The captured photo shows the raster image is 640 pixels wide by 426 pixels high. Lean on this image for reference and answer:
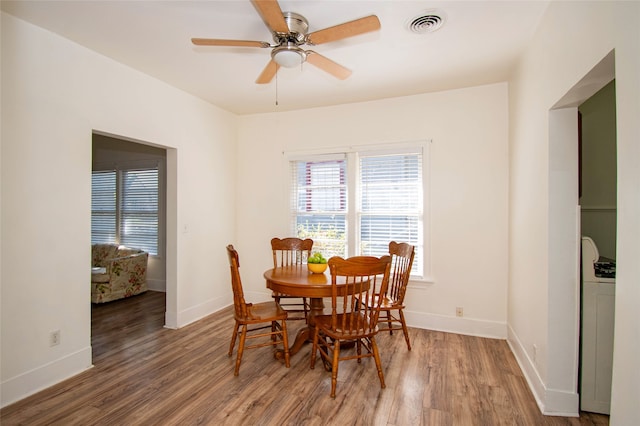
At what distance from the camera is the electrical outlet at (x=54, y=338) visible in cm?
255

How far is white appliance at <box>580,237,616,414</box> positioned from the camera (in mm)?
2086

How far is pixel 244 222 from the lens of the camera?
189 inches

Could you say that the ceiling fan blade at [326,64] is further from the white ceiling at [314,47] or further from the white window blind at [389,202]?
the white window blind at [389,202]

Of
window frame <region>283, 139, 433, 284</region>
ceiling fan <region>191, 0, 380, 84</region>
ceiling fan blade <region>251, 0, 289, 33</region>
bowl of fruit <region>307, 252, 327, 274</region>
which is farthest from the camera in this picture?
window frame <region>283, 139, 433, 284</region>

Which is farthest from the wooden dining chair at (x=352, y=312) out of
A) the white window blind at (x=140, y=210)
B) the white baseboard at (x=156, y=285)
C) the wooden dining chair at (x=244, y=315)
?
the white window blind at (x=140, y=210)

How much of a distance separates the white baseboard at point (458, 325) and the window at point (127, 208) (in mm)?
4551

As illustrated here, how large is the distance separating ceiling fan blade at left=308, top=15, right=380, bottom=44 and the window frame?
2.03m

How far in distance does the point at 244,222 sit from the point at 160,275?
2149 millimetres

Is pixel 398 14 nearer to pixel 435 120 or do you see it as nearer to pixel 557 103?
pixel 557 103

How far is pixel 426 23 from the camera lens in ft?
7.72

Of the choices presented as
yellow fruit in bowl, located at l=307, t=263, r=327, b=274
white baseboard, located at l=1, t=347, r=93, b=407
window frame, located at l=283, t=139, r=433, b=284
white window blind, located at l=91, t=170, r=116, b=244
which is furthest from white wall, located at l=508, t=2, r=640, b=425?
white window blind, located at l=91, t=170, r=116, b=244

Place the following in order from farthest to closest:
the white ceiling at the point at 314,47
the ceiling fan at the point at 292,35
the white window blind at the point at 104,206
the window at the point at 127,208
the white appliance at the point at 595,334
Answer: the white window blind at the point at 104,206, the window at the point at 127,208, the white ceiling at the point at 314,47, the white appliance at the point at 595,334, the ceiling fan at the point at 292,35

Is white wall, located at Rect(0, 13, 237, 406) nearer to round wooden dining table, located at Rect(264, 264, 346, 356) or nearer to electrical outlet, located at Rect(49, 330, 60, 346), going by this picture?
electrical outlet, located at Rect(49, 330, 60, 346)

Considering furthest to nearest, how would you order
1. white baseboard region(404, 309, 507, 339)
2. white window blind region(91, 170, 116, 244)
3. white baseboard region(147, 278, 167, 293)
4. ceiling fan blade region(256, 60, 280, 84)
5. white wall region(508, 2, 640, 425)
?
white window blind region(91, 170, 116, 244), white baseboard region(147, 278, 167, 293), white baseboard region(404, 309, 507, 339), ceiling fan blade region(256, 60, 280, 84), white wall region(508, 2, 640, 425)
